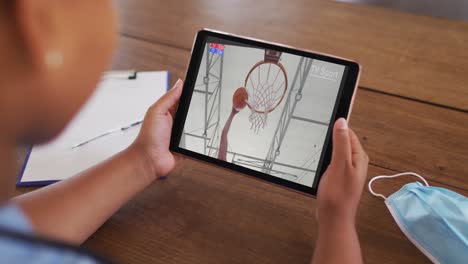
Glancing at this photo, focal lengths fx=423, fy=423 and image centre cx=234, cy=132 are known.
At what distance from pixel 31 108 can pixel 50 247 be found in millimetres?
113

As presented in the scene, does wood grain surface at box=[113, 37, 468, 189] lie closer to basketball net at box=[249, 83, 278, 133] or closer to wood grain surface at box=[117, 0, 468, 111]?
wood grain surface at box=[117, 0, 468, 111]

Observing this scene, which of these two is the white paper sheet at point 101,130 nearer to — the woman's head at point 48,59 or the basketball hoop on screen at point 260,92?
the basketball hoop on screen at point 260,92

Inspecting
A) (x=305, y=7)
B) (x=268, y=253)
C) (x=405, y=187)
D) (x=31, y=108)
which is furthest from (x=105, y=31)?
(x=305, y=7)

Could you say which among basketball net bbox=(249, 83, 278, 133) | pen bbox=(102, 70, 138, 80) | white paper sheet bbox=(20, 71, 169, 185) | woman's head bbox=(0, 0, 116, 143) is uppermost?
woman's head bbox=(0, 0, 116, 143)

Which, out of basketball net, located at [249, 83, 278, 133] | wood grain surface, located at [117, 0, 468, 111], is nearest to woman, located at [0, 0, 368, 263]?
basketball net, located at [249, 83, 278, 133]

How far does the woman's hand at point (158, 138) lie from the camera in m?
0.68

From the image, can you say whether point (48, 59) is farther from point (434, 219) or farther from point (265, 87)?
point (434, 219)

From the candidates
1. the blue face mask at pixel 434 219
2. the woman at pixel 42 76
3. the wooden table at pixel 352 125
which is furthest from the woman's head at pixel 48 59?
the blue face mask at pixel 434 219

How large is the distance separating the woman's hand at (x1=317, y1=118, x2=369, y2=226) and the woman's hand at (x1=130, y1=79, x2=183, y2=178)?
26 cm

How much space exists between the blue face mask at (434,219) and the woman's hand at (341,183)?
0.27 ft

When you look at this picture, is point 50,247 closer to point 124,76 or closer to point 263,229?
point 263,229

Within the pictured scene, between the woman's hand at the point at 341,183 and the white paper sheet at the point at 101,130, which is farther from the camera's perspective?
the white paper sheet at the point at 101,130

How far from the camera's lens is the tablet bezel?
0.62 metres

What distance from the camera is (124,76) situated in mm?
890
